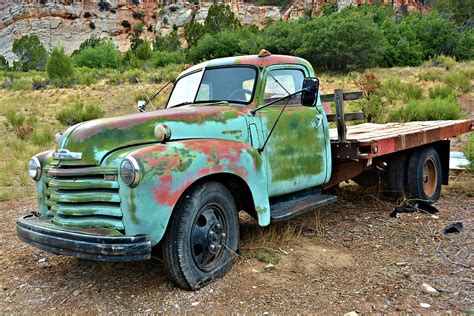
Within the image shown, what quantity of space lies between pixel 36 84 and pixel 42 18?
2423 inches

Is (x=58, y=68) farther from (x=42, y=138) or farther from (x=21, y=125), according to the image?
(x=42, y=138)

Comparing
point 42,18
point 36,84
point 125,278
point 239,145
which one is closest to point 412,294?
point 239,145

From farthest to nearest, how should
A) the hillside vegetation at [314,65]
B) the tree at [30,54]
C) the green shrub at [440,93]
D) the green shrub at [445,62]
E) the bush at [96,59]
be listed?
the tree at [30,54] → the bush at [96,59] → the green shrub at [445,62] → the green shrub at [440,93] → the hillside vegetation at [314,65]

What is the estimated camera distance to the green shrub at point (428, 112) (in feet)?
42.3

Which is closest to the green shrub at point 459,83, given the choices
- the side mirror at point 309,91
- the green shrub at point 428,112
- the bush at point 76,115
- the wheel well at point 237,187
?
the green shrub at point 428,112

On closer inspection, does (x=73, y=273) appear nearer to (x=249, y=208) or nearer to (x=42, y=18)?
(x=249, y=208)

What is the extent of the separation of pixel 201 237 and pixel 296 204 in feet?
4.59

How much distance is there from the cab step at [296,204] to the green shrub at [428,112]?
8926 mm

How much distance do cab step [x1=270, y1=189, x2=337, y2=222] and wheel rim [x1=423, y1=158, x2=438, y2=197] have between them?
2.27m

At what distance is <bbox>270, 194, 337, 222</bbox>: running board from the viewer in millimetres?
4406

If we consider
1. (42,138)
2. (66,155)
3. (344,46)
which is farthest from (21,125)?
(344,46)

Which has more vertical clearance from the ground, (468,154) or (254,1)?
(254,1)

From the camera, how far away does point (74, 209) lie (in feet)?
11.6

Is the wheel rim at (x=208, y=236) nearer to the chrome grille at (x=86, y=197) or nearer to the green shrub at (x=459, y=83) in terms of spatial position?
the chrome grille at (x=86, y=197)
